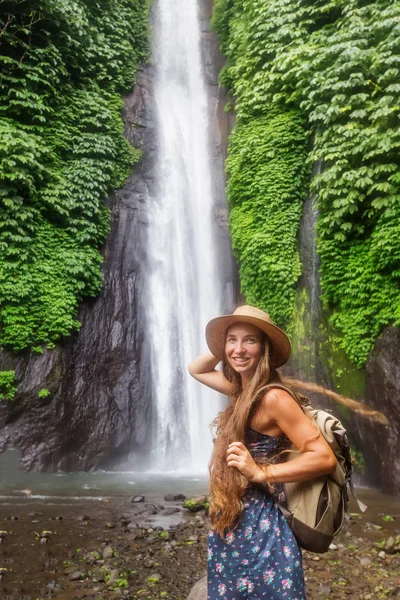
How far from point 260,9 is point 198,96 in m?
4.29

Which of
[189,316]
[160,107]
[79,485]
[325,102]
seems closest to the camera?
[79,485]

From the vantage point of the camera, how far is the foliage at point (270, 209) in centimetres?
1028

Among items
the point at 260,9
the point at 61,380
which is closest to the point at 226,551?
the point at 61,380

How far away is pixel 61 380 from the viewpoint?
32.7 ft

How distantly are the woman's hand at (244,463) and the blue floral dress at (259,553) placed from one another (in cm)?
15

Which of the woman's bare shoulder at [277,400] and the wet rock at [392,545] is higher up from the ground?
the woman's bare shoulder at [277,400]

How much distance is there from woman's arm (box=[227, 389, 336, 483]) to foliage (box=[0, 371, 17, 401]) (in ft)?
28.2

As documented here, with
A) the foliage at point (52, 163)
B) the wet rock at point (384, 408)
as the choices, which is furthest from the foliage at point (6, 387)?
the wet rock at point (384, 408)

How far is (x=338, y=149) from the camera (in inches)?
351

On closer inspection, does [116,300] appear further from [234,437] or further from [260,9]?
[234,437]

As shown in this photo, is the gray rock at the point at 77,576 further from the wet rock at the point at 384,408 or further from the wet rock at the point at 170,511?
the wet rock at the point at 384,408

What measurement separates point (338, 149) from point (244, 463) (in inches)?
327

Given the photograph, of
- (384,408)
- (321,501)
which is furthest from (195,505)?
(321,501)

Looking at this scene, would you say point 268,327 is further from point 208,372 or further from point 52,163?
point 52,163
